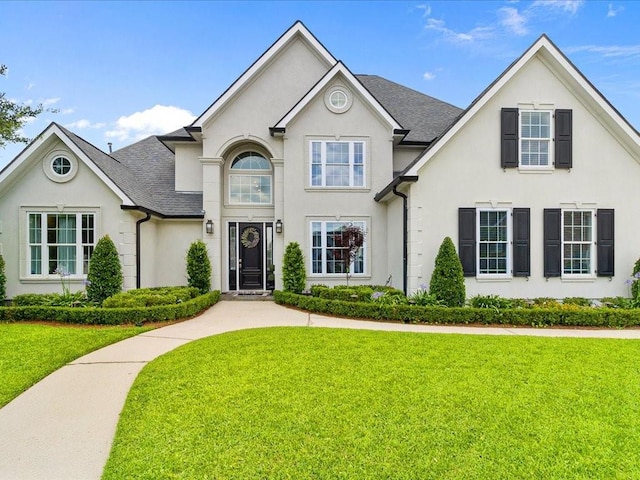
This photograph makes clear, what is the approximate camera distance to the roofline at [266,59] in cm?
1312

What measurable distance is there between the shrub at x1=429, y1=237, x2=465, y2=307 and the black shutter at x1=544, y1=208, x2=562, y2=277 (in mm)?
3207

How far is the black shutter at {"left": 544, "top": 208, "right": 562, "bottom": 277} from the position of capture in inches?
433

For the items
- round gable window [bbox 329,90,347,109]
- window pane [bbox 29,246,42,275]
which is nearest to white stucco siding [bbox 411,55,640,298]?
round gable window [bbox 329,90,347,109]

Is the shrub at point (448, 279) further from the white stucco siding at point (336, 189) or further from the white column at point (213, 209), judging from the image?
the white column at point (213, 209)

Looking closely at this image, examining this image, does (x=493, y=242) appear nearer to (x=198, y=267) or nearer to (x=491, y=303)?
(x=491, y=303)

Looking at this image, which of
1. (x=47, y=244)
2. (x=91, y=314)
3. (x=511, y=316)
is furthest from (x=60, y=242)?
(x=511, y=316)

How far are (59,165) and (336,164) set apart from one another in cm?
901

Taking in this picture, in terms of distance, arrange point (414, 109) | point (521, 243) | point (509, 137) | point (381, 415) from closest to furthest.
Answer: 1. point (381, 415)
2. point (521, 243)
3. point (509, 137)
4. point (414, 109)

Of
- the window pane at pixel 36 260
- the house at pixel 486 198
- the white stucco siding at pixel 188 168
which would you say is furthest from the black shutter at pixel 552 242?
the window pane at pixel 36 260

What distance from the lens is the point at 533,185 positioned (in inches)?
440

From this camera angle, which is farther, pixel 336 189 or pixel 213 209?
pixel 213 209

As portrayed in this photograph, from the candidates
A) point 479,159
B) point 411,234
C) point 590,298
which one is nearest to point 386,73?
point 479,159

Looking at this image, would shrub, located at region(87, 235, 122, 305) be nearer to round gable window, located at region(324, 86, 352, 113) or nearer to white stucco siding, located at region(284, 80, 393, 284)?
white stucco siding, located at region(284, 80, 393, 284)

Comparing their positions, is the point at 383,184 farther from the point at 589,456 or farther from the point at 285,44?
the point at 589,456
